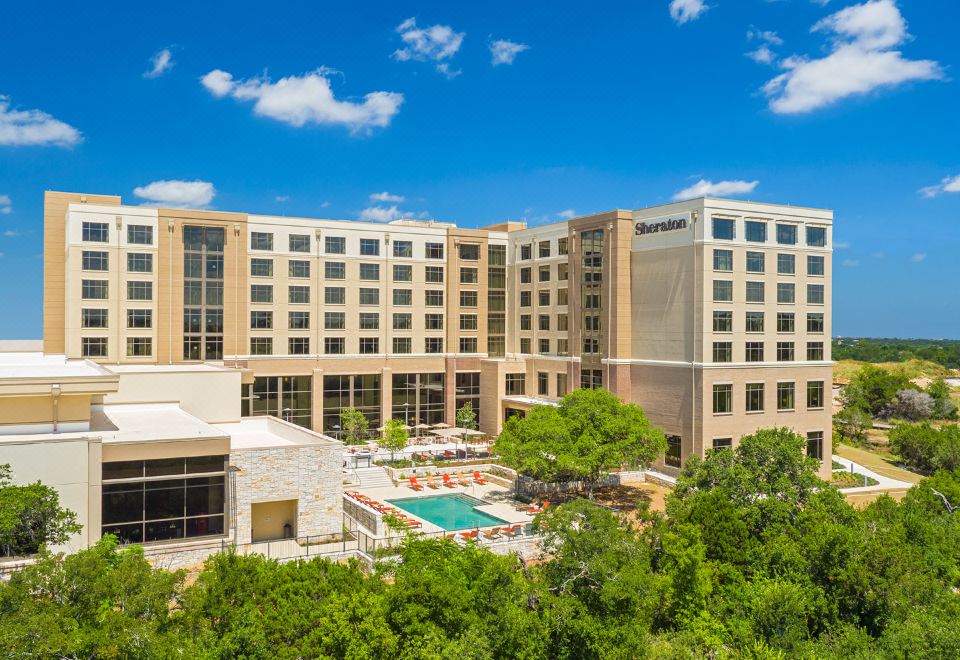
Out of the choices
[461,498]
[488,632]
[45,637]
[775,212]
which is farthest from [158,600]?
[775,212]

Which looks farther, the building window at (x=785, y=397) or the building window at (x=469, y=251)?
the building window at (x=469, y=251)

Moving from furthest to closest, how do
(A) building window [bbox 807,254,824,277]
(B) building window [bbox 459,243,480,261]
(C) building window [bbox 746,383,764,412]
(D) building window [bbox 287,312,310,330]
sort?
1. (B) building window [bbox 459,243,480,261]
2. (D) building window [bbox 287,312,310,330]
3. (A) building window [bbox 807,254,824,277]
4. (C) building window [bbox 746,383,764,412]

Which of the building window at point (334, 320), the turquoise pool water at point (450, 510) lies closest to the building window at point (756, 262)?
the turquoise pool water at point (450, 510)

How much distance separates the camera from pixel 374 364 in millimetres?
63219

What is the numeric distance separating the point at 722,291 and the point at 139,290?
42039mm

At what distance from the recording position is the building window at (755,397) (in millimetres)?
50331

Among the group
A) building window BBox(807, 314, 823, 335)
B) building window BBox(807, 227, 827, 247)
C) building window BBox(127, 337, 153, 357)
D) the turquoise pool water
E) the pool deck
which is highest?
building window BBox(807, 227, 827, 247)

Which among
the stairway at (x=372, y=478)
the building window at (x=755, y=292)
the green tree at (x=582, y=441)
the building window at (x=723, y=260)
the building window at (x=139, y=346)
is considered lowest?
the stairway at (x=372, y=478)

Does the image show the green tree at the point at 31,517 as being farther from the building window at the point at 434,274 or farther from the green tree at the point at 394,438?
the building window at the point at 434,274

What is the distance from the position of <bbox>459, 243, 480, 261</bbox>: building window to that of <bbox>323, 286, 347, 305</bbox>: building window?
11291mm

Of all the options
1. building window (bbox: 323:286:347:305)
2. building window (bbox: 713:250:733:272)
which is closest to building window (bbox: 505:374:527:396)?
building window (bbox: 323:286:347:305)

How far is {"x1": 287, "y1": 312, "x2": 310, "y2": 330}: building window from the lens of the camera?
60188 mm

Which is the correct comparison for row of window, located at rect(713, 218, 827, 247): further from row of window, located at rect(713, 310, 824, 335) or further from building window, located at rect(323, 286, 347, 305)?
building window, located at rect(323, 286, 347, 305)

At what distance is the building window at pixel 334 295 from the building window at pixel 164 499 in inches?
1156
